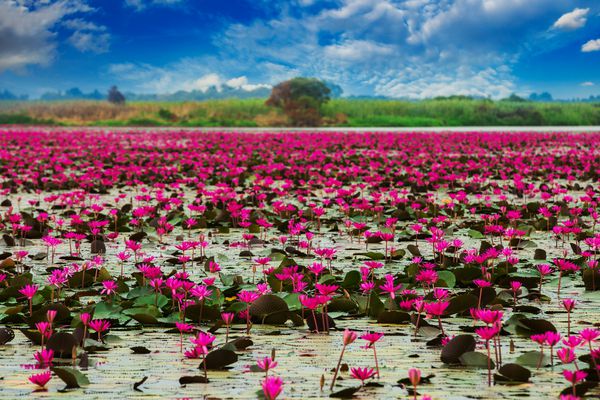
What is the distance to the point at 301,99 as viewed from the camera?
42594 millimetres

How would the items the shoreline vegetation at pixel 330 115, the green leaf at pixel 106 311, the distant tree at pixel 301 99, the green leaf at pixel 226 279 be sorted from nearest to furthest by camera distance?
the green leaf at pixel 106 311 → the green leaf at pixel 226 279 → the distant tree at pixel 301 99 → the shoreline vegetation at pixel 330 115

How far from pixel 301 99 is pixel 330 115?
316cm

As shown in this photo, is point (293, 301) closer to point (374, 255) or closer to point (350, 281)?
point (350, 281)

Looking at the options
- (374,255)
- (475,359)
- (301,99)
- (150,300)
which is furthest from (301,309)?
(301,99)

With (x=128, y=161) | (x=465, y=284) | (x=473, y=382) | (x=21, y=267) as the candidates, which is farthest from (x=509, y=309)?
(x=128, y=161)

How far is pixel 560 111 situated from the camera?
49.1 meters

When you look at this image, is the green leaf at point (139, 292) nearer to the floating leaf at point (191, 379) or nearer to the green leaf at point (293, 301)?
the green leaf at point (293, 301)

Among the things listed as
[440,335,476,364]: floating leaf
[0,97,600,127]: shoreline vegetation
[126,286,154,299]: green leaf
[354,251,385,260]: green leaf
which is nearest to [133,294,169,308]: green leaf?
[126,286,154,299]: green leaf

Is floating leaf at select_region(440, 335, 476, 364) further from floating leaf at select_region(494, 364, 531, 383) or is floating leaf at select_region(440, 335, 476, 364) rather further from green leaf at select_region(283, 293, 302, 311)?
green leaf at select_region(283, 293, 302, 311)

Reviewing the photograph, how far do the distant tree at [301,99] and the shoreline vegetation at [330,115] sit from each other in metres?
0.68

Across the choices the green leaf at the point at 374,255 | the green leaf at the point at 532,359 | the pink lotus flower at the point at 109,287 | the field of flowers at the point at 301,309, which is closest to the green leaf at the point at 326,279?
the field of flowers at the point at 301,309

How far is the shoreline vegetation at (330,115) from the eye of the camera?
44.5m

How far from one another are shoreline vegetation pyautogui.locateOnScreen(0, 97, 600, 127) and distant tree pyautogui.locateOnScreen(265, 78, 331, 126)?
0.68m

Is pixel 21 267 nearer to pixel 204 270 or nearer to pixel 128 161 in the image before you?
pixel 204 270
